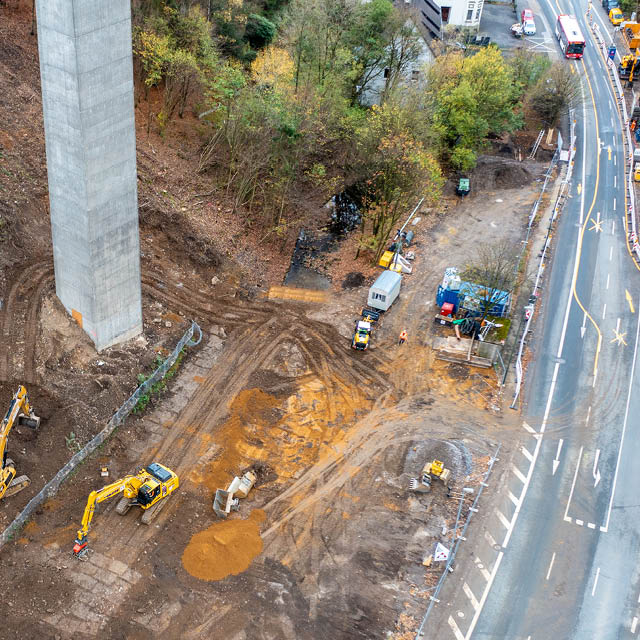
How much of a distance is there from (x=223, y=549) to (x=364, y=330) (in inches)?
821

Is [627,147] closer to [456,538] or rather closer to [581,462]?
[581,462]

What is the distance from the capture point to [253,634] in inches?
1487

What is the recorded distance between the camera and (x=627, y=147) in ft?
287

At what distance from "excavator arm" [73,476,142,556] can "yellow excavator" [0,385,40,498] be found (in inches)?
165

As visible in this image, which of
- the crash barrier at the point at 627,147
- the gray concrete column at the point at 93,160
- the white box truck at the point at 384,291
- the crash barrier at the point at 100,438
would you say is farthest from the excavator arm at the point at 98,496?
the crash barrier at the point at 627,147

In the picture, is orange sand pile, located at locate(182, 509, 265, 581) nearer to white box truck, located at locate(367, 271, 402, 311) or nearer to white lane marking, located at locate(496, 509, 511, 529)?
white lane marking, located at locate(496, 509, 511, 529)

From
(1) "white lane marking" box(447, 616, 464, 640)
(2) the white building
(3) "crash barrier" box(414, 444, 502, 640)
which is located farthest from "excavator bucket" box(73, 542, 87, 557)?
(2) the white building

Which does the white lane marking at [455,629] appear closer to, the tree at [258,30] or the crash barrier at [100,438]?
the crash barrier at [100,438]

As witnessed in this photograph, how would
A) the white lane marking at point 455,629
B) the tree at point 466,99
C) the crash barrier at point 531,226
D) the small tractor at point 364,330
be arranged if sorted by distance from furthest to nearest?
the tree at point 466,99
the small tractor at point 364,330
the crash barrier at point 531,226
the white lane marking at point 455,629

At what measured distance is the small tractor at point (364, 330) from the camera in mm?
55906

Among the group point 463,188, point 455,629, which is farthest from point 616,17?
point 455,629

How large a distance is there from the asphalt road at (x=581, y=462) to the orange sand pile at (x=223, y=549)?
1218cm

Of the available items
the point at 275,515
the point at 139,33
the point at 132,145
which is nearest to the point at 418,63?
the point at 139,33

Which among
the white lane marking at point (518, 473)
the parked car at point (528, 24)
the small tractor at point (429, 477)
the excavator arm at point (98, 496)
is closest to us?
the excavator arm at point (98, 496)
